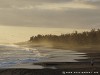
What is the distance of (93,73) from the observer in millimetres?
18859

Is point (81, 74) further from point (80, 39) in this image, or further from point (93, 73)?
point (80, 39)

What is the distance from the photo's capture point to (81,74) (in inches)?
734

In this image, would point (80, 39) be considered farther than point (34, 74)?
Yes

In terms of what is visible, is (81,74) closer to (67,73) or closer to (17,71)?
(67,73)

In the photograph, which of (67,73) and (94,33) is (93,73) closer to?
(67,73)

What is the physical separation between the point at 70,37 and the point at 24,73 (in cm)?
10361

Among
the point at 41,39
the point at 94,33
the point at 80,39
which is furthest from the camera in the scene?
the point at 41,39

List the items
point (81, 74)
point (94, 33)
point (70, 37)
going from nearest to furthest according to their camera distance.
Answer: point (81, 74) → point (94, 33) → point (70, 37)

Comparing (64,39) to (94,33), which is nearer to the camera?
(94,33)

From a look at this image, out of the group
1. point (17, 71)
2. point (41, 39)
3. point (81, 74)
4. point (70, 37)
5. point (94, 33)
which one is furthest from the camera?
point (41, 39)

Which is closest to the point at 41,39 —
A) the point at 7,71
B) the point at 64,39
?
the point at 64,39

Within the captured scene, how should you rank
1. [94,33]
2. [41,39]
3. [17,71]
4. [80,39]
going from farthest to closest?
[41,39] → [80,39] → [94,33] → [17,71]

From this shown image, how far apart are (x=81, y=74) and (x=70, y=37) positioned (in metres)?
104

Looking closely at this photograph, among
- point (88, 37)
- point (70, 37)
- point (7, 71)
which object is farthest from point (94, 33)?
point (7, 71)
